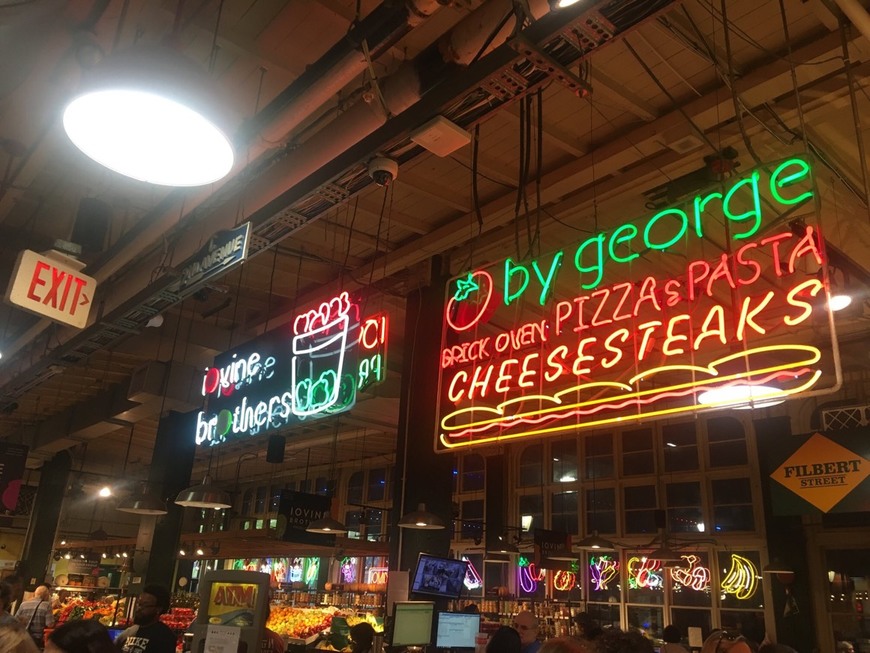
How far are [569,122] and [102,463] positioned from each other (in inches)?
733

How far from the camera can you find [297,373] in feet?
24.7

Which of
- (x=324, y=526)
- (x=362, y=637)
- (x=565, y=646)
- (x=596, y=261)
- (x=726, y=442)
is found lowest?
(x=362, y=637)

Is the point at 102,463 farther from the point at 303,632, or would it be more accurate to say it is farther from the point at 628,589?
the point at 628,589

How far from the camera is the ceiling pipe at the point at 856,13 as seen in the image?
12.5 feet

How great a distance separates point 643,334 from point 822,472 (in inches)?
179

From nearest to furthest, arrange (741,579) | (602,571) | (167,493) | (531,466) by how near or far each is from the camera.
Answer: (167,493), (741,579), (602,571), (531,466)

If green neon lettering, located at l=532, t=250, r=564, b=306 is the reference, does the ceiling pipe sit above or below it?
above

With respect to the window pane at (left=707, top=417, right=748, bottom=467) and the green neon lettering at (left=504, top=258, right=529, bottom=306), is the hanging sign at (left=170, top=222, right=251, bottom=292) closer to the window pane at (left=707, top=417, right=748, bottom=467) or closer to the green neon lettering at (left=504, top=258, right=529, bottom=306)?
the green neon lettering at (left=504, top=258, right=529, bottom=306)

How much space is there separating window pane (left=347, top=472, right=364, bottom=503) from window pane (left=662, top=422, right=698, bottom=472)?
929 cm

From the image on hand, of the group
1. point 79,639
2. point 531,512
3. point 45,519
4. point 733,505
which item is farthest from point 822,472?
point 45,519

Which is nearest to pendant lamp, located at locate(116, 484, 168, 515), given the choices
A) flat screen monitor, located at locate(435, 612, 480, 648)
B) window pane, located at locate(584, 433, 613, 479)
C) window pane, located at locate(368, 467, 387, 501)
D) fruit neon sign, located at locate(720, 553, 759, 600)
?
flat screen monitor, located at locate(435, 612, 480, 648)

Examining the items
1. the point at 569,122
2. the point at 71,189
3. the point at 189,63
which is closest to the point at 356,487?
the point at 71,189

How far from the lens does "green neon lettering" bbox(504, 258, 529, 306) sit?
541cm

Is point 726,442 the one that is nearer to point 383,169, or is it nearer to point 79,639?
point 383,169
